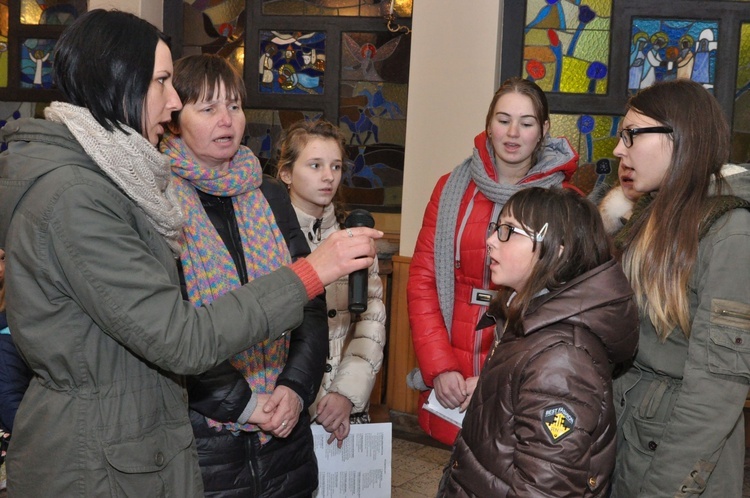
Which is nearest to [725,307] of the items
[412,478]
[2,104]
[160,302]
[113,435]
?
[160,302]

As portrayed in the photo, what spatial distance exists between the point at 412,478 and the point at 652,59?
266cm

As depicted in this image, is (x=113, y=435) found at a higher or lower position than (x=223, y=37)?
lower

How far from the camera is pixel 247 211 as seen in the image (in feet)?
6.73

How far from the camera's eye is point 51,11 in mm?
5230

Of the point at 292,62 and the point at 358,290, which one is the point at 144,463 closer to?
the point at 358,290

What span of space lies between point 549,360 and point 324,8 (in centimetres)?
412

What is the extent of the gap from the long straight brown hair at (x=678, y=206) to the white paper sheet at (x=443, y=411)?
2.69 ft

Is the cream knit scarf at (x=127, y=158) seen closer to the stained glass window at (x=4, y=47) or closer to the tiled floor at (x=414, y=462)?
the tiled floor at (x=414, y=462)

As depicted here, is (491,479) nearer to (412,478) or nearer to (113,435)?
(113,435)

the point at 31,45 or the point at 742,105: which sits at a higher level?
the point at 31,45

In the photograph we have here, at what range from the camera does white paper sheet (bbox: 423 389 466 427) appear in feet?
7.94

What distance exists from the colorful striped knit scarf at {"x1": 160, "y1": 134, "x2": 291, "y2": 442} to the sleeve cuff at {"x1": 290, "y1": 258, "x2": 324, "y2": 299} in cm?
44

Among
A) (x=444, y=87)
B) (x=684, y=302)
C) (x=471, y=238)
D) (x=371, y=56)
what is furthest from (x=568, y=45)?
(x=684, y=302)

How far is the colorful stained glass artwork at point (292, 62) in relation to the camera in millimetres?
5191
